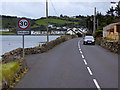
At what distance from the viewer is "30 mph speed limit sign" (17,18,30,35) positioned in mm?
13586

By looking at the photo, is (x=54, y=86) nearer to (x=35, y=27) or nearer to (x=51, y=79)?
(x=51, y=79)

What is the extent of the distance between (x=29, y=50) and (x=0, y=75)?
→ 13329 millimetres

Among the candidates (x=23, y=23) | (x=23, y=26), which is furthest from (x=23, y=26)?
(x=23, y=23)

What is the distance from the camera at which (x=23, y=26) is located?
13.8m

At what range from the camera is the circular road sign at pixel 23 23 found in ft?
44.6

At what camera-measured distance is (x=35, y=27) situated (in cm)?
14550

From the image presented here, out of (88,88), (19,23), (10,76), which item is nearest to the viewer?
(88,88)

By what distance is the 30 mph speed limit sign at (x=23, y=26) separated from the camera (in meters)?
13.6

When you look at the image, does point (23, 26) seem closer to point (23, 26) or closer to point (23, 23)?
point (23, 26)

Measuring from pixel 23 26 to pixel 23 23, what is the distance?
0.70 feet

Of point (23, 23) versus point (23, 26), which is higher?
point (23, 23)

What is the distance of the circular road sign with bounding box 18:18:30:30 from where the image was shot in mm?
13585

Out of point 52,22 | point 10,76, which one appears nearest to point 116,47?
point 10,76

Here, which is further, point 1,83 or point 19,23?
point 19,23
